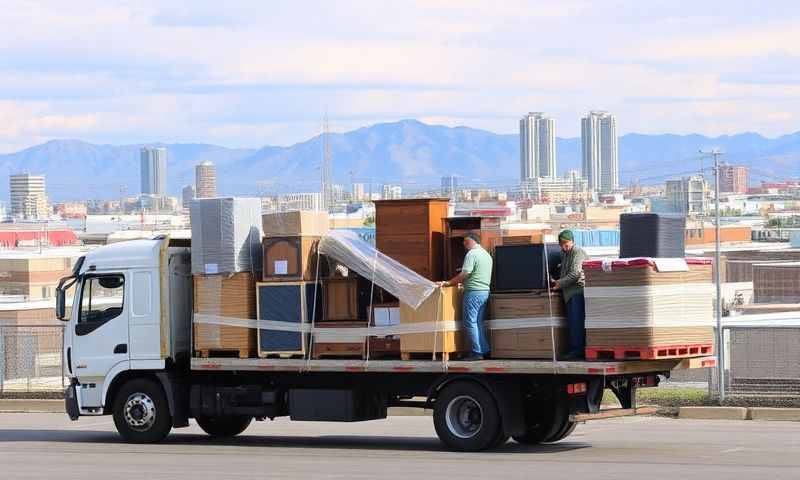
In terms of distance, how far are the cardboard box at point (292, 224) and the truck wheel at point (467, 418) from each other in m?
2.96

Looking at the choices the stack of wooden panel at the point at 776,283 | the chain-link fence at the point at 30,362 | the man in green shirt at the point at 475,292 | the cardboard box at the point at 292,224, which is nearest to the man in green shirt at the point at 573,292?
the man in green shirt at the point at 475,292

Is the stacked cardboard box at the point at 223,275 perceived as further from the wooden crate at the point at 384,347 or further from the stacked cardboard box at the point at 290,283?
the wooden crate at the point at 384,347

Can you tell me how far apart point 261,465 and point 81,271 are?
5.13 metres

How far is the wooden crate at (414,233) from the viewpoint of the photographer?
59.0 ft

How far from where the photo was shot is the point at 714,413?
74.3 ft

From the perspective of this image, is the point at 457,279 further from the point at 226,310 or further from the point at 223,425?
the point at 223,425

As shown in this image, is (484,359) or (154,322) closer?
(484,359)

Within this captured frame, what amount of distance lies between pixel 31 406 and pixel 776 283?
52.1m

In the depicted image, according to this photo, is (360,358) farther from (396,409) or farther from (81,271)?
(396,409)

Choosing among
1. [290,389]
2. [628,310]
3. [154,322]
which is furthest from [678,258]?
[154,322]

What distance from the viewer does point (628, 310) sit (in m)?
16.5

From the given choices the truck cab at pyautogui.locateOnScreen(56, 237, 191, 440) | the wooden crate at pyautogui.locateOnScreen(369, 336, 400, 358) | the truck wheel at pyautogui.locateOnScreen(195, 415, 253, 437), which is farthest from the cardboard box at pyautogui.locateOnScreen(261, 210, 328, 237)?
the truck wheel at pyautogui.locateOnScreen(195, 415, 253, 437)

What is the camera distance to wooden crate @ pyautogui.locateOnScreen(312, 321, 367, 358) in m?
18.1

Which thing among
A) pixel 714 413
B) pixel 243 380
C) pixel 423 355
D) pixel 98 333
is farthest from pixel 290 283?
pixel 714 413
